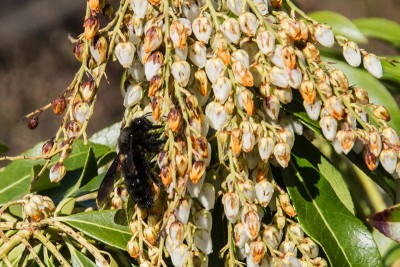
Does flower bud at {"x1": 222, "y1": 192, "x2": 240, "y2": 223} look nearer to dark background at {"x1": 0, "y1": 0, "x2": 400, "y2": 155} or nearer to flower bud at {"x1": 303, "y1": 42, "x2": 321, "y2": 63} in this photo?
flower bud at {"x1": 303, "y1": 42, "x2": 321, "y2": 63}

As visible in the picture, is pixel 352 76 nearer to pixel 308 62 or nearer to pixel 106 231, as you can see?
pixel 308 62

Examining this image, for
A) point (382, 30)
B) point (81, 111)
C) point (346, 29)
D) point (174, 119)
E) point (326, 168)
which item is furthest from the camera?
point (382, 30)

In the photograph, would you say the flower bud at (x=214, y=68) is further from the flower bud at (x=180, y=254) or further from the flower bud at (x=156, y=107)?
the flower bud at (x=180, y=254)

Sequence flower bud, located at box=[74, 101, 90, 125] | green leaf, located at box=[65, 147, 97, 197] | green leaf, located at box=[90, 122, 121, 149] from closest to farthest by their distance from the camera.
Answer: flower bud, located at box=[74, 101, 90, 125], green leaf, located at box=[65, 147, 97, 197], green leaf, located at box=[90, 122, 121, 149]

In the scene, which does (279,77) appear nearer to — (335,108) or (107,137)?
(335,108)

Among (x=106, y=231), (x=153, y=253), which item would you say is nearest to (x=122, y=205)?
(x=106, y=231)

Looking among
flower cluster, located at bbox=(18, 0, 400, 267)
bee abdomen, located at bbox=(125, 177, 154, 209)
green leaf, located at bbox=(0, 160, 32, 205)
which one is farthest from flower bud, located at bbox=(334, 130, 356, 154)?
green leaf, located at bbox=(0, 160, 32, 205)

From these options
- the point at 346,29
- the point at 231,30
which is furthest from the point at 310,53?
the point at 346,29

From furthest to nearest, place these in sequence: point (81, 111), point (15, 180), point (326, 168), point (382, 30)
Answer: point (382, 30) → point (15, 180) → point (326, 168) → point (81, 111)
